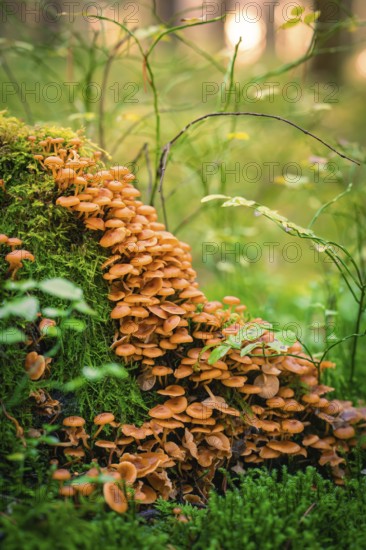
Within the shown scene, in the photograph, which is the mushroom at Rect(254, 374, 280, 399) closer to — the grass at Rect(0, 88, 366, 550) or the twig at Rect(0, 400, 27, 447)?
the grass at Rect(0, 88, 366, 550)

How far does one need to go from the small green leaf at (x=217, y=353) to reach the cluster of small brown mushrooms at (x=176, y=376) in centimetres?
8

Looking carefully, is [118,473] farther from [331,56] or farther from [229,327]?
[331,56]

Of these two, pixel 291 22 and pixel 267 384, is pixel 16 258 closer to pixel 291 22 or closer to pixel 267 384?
pixel 267 384

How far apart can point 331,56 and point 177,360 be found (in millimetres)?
9809

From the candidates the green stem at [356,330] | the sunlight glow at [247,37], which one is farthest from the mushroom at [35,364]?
the sunlight glow at [247,37]

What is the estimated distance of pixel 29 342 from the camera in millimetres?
2066

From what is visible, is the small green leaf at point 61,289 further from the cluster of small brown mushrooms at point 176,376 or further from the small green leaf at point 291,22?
the small green leaf at point 291,22

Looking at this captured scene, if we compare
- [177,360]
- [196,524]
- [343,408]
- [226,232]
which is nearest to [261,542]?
[196,524]


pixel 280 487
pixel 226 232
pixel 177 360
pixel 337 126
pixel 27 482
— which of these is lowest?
pixel 280 487

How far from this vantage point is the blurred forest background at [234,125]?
3.28 metres

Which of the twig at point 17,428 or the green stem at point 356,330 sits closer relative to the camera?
the twig at point 17,428

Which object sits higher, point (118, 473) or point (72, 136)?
point (72, 136)

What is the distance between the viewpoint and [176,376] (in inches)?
88.7

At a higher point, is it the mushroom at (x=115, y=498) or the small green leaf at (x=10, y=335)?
the small green leaf at (x=10, y=335)
